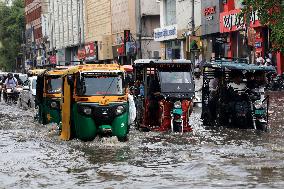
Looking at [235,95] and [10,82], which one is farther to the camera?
[10,82]

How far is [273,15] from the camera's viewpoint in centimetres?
2870

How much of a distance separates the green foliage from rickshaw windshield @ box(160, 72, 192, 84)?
108780mm

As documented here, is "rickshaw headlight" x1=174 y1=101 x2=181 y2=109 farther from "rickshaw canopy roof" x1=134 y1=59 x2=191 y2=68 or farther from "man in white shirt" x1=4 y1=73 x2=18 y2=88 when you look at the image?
"man in white shirt" x1=4 y1=73 x2=18 y2=88

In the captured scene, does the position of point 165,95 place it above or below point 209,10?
below

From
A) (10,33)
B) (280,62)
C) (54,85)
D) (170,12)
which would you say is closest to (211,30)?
(280,62)

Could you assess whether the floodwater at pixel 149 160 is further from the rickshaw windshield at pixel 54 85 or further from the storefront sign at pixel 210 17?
the storefront sign at pixel 210 17

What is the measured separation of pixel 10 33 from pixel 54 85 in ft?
353

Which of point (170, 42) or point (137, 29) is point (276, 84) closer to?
point (170, 42)

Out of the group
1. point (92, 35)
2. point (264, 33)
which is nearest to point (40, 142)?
point (264, 33)

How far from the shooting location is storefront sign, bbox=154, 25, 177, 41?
216 feet

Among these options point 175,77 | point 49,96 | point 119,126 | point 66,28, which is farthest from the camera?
point 66,28

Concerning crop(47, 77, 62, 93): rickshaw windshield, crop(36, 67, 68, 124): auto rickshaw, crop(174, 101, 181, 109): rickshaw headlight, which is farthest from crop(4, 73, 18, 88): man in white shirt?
crop(174, 101, 181, 109): rickshaw headlight

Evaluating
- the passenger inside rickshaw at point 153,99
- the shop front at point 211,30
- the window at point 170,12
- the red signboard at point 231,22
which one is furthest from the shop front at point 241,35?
the passenger inside rickshaw at point 153,99

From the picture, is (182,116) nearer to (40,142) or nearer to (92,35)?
(40,142)
